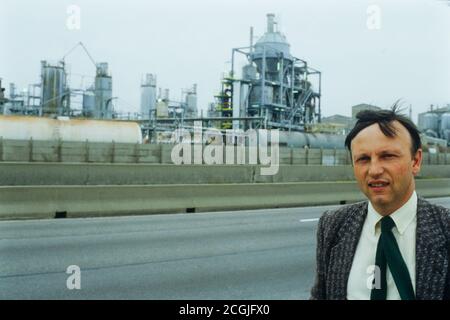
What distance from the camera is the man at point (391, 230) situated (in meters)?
1.98

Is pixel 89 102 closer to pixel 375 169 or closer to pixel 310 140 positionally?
pixel 310 140

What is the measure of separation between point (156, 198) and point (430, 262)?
11504 millimetres

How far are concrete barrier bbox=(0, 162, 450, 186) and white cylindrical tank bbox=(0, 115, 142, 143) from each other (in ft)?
27.6

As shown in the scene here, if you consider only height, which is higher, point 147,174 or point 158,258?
point 147,174

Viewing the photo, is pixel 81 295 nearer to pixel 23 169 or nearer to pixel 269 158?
pixel 23 169

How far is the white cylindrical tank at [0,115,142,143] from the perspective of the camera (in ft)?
74.2

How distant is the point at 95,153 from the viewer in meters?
→ 20.2

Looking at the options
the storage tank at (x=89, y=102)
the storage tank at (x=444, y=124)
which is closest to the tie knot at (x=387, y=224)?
the storage tank at (x=89, y=102)

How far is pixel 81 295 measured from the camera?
5348 millimetres

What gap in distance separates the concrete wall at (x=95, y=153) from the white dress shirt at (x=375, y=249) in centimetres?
1793

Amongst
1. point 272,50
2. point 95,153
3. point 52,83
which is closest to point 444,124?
point 272,50

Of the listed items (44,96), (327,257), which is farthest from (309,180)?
(44,96)

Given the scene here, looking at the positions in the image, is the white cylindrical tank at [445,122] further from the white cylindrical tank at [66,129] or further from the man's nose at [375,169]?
the man's nose at [375,169]
